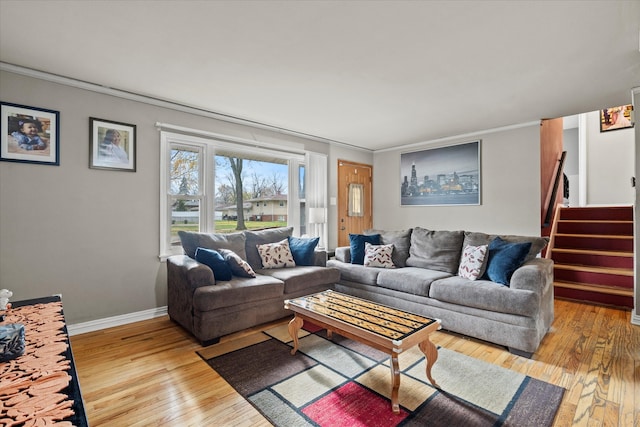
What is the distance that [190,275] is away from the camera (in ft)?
9.16

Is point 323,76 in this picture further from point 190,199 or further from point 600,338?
point 600,338

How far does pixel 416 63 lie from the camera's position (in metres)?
2.62

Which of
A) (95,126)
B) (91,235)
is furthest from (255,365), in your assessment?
(95,126)

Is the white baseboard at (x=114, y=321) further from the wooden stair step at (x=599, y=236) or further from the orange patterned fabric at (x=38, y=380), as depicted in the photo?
the wooden stair step at (x=599, y=236)

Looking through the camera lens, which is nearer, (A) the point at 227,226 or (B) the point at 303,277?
(B) the point at 303,277

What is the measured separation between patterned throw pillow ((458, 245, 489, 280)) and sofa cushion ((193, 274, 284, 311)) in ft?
6.23

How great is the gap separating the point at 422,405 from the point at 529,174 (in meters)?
3.79

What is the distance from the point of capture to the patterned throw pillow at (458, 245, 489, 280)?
3.09 meters

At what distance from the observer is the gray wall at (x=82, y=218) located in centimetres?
270

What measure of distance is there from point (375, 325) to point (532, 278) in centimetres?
153

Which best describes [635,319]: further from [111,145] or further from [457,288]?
[111,145]

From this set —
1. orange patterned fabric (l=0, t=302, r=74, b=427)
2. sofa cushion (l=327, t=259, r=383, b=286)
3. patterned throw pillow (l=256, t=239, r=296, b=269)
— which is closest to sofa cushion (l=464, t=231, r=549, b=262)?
sofa cushion (l=327, t=259, r=383, b=286)

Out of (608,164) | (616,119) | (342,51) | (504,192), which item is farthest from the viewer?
(608,164)

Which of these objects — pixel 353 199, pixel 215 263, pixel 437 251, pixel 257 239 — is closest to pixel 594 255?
pixel 437 251
